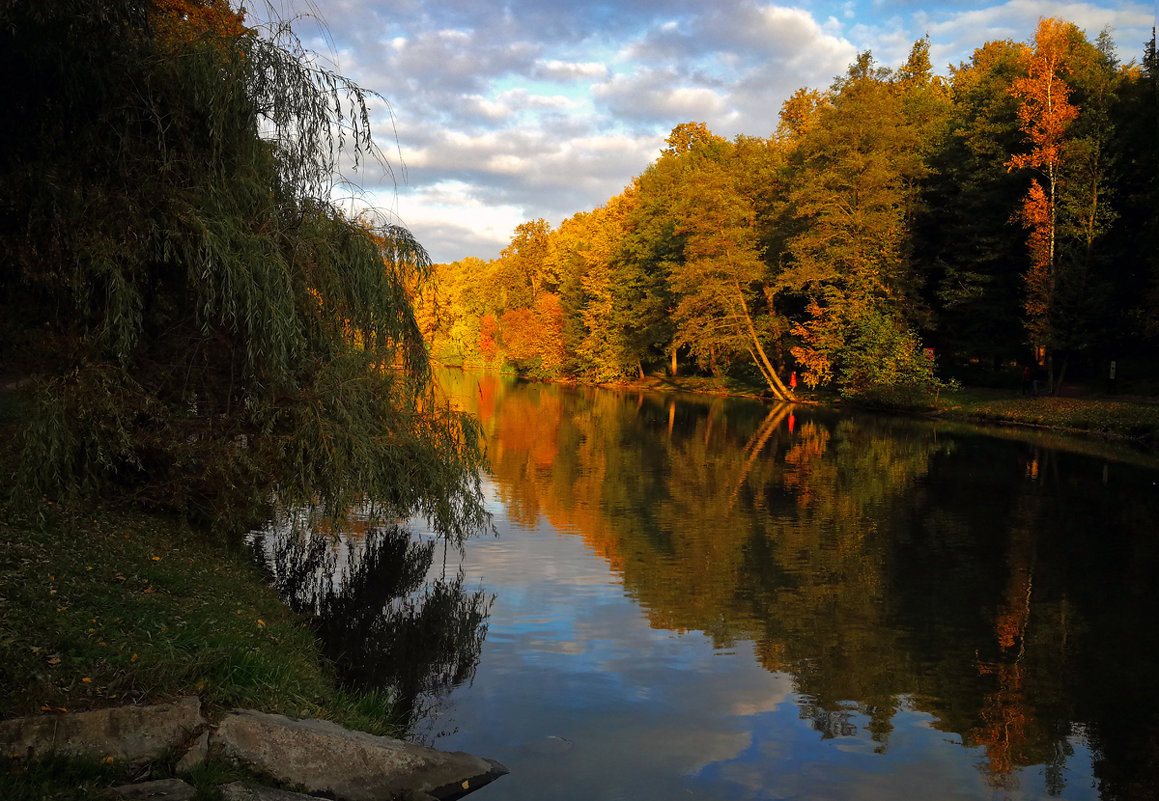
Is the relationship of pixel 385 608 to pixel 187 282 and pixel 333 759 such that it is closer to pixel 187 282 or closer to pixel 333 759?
pixel 187 282

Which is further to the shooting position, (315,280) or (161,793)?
(315,280)

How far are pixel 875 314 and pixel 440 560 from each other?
1320 inches

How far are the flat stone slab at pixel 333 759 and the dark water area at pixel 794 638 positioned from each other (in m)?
0.66

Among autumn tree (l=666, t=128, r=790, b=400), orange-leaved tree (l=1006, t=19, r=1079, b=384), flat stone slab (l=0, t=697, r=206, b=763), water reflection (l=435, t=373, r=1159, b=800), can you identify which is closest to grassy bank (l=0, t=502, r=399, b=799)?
flat stone slab (l=0, t=697, r=206, b=763)

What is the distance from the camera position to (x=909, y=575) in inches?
506

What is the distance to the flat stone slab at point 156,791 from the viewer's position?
4621mm

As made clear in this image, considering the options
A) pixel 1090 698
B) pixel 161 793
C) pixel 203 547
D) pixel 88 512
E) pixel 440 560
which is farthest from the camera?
Answer: pixel 440 560

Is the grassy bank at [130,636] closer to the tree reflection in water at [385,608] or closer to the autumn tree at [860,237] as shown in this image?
the tree reflection in water at [385,608]

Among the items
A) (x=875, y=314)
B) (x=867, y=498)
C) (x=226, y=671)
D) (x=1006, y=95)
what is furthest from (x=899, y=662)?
(x=1006, y=95)

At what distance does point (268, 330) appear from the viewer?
938cm

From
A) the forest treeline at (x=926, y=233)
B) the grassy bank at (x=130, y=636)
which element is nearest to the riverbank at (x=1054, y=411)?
the forest treeline at (x=926, y=233)

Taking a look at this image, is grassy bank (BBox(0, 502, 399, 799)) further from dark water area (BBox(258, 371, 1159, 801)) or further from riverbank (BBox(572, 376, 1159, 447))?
riverbank (BBox(572, 376, 1159, 447))

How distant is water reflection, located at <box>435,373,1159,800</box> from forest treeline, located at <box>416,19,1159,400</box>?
44.1ft

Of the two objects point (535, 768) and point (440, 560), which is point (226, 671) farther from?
point (440, 560)
